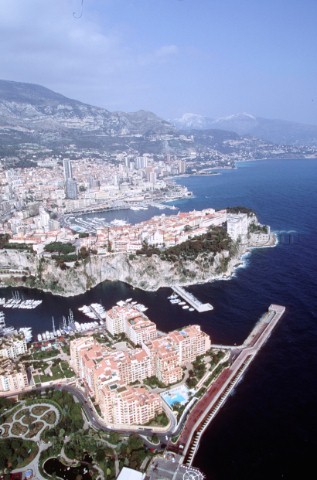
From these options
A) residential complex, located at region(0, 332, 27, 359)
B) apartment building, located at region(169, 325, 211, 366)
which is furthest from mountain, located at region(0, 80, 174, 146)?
apartment building, located at region(169, 325, 211, 366)

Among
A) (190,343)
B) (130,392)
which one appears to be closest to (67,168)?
(190,343)

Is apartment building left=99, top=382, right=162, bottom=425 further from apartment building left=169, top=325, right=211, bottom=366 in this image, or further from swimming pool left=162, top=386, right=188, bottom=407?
apartment building left=169, top=325, right=211, bottom=366

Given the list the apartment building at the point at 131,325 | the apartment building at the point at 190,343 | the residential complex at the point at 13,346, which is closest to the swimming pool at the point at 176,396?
the apartment building at the point at 190,343

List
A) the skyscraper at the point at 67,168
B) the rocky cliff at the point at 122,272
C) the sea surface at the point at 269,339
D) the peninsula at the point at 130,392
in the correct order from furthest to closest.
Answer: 1. the skyscraper at the point at 67,168
2. the rocky cliff at the point at 122,272
3. the peninsula at the point at 130,392
4. the sea surface at the point at 269,339

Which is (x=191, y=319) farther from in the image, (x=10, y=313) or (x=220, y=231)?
(x=220, y=231)

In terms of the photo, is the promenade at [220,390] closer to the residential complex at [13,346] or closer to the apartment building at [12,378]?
the apartment building at [12,378]

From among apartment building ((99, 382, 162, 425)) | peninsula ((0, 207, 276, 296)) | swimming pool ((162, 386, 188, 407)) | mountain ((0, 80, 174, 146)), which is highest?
mountain ((0, 80, 174, 146))

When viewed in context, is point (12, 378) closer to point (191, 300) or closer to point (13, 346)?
point (13, 346)
